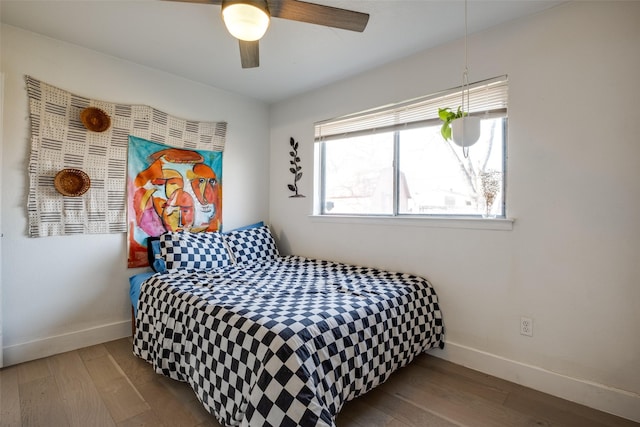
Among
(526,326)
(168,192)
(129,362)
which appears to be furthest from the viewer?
(168,192)

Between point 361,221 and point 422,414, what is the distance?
150 centimetres

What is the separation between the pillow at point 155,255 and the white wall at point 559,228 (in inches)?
82.1

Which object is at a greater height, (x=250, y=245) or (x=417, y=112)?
(x=417, y=112)

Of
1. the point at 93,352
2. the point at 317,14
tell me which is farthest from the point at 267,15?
the point at 93,352

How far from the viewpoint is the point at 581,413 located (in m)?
1.62

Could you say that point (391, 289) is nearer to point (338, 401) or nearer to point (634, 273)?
point (338, 401)

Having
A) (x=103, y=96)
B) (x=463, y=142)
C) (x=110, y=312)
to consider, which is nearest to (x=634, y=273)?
(x=463, y=142)

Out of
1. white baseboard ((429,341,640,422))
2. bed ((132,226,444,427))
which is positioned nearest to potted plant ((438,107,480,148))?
bed ((132,226,444,427))

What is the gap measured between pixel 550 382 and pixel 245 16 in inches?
100

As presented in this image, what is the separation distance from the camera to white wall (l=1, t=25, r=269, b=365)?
2.07 metres

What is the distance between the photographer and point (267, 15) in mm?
1354

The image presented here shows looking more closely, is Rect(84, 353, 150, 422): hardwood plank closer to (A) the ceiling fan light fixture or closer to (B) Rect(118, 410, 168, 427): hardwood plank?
(B) Rect(118, 410, 168, 427): hardwood plank

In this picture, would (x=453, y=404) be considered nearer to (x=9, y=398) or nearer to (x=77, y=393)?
(x=77, y=393)

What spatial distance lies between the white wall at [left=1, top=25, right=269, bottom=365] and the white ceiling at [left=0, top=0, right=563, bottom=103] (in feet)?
0.44
